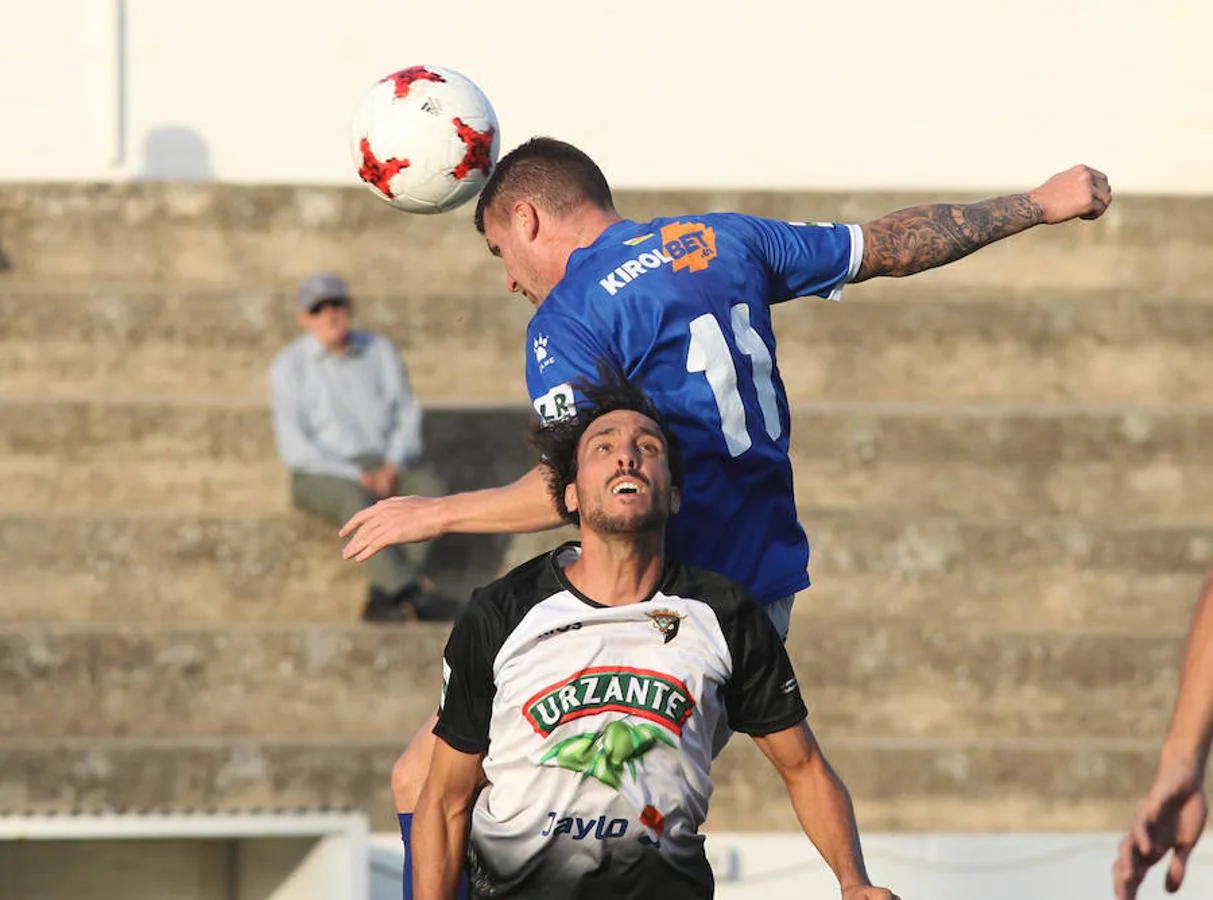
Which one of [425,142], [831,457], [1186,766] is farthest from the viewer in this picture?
[831,457]

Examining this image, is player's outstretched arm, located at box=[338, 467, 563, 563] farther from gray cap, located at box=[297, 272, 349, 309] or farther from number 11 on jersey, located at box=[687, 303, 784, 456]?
gray cap, located at box=[297, 272, 349, 309]

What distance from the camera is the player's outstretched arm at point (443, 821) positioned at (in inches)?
180

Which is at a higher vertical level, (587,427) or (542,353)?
(542,353)

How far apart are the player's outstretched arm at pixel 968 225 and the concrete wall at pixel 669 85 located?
616 cm

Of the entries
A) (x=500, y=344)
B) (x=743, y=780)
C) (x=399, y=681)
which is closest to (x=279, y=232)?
(x=500, y=344)

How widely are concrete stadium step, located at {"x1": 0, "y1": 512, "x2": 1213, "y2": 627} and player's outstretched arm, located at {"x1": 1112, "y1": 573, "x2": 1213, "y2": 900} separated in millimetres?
5988

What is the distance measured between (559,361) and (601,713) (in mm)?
785

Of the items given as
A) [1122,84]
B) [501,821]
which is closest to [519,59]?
[1122,84]

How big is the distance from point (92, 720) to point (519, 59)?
4.24m

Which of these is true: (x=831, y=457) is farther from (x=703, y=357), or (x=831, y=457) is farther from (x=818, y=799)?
(x=818, y=799)

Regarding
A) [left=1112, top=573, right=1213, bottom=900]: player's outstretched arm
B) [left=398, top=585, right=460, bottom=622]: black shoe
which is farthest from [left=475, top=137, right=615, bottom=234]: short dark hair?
[left=398, top=585, right=460, bottom=622]: black shoe

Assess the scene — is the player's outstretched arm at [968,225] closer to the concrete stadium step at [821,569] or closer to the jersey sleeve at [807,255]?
the jersey sleeve at [807,255]

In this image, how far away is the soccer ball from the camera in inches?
220

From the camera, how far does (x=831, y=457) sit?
9.90 m
